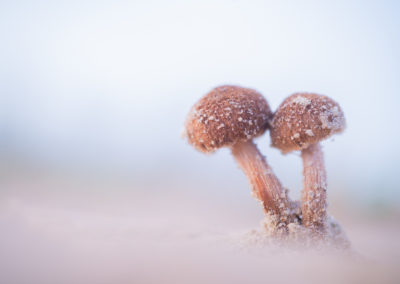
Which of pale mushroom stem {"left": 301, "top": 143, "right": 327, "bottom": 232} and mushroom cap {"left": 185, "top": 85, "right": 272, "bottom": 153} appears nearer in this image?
mushroom cap {"left": 185, "top": 85, "right": 272, "bottom": 153}

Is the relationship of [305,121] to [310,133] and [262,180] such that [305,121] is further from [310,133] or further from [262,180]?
[262,180]

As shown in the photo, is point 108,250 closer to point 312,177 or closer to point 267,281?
point 267,281

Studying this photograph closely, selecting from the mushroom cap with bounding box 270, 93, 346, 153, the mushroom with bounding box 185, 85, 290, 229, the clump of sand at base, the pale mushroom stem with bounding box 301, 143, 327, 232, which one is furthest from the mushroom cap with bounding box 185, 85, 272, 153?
the clump of sand at base

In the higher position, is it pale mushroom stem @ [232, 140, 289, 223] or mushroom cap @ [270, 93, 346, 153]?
mushroom cap @ [270, 93, 346, 153]

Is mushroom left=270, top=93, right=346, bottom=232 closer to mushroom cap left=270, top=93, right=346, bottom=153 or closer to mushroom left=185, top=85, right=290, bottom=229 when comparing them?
mushroom cap left=270, top=93, right=346, bottom=153

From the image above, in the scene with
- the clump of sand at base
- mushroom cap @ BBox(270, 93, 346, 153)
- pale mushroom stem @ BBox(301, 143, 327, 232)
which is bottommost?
the clump of sand at base

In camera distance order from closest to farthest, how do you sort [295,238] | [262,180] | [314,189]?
[295,238] → [314,189] → [262,180]

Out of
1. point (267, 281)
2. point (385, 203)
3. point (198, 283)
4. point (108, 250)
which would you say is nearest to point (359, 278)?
point (267, 281)

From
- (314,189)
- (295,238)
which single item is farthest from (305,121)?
(295,238)
